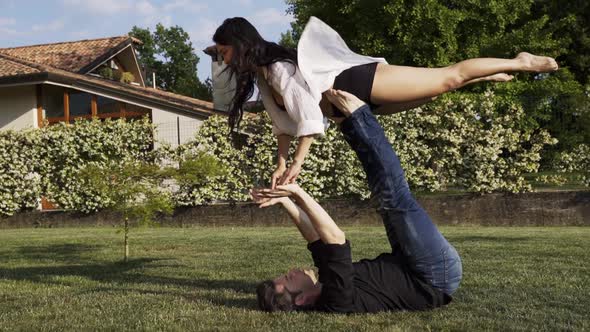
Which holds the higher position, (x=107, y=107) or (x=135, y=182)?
(x=107, y=107)

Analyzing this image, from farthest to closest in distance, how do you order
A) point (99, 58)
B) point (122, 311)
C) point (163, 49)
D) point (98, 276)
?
point (163, 49)
point (99, 58)
point (98, 276)
point (122, 311)

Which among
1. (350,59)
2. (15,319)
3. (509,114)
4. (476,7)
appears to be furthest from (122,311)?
(476,7)

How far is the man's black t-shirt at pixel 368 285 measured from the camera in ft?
15.5

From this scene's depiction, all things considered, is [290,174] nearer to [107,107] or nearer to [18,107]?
[107,107]

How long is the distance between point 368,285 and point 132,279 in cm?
305

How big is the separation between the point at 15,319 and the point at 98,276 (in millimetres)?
2610

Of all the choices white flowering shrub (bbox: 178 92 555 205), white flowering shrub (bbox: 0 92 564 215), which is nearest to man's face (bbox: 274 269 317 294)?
white flowering shrub (bbox: 0 92 564 215)

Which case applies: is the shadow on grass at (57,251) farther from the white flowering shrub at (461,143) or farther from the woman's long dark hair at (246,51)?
the white flowering shrub at (461,143)

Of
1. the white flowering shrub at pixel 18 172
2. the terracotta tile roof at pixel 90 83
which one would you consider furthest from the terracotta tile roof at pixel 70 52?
the white flowering shrub at pixel 18 172

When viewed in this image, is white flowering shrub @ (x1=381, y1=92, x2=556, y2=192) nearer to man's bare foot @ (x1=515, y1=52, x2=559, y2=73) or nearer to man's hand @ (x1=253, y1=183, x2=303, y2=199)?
man's bare foot @ (x1=515, y1=52, x2=559, y2=73)

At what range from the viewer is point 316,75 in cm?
497

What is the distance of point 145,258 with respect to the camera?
30.3 feet

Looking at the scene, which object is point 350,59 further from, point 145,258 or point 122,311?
point 145,258

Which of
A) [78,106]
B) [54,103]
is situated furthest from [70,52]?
[78,106]
